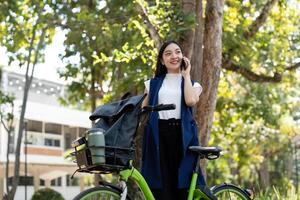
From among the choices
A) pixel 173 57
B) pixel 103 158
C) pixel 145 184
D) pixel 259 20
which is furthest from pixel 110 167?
pixel 259 20

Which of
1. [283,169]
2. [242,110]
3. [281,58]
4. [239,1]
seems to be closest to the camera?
[239,1]

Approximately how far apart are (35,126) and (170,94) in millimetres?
33708

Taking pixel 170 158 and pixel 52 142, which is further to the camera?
pixel 52 142

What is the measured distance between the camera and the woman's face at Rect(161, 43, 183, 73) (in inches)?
198

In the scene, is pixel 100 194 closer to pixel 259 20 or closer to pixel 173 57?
pixel 173 57

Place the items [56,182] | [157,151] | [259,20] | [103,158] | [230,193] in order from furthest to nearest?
1. [56,182]
2. [259,20]
3. [230,193]
4. [157,151]
5. [103,158]

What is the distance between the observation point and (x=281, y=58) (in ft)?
50.8

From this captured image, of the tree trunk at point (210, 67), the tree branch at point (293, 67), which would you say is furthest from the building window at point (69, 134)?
the tree trunk at point (210, 67)

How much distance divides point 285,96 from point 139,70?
32.7 feet

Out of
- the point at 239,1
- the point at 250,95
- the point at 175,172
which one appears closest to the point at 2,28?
the point at 239,1

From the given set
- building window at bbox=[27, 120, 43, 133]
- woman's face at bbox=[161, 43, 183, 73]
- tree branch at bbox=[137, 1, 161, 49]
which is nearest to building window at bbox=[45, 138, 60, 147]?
building window at bbox=[27, 120, 43, 133]

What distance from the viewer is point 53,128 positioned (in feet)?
131

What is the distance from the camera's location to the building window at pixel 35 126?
3698 centimetres

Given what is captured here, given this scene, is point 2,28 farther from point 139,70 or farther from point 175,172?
point 175,172
